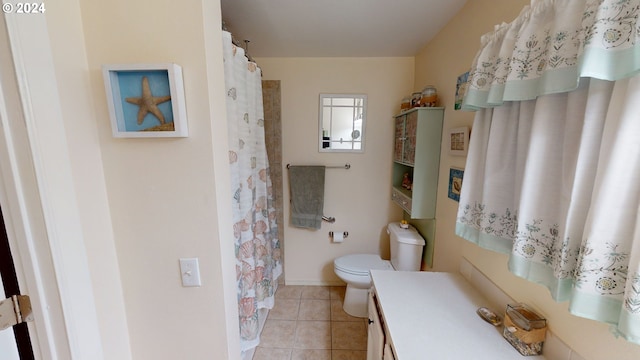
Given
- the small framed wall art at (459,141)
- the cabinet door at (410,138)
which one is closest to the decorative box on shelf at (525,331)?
the small framed wall art at (459,141)

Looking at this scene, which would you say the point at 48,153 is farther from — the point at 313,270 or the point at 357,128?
the point at 313,270

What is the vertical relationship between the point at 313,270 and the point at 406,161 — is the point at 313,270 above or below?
below

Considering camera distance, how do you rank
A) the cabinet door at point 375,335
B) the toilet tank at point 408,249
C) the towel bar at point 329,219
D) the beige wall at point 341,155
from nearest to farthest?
the cabinet door at point 375,335, the toilet tank at point 408,249, the beige wall at point 341,155, the towel bar at point 329,219

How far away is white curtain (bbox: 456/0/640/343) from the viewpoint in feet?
1.79

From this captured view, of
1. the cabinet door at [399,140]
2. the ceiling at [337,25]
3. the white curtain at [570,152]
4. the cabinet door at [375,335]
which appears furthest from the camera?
the cabinet door at [399,140]

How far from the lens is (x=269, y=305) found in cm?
182

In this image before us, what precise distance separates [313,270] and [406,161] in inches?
58.7

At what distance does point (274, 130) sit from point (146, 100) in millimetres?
1510

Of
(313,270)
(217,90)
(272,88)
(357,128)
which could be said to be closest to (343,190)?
(357,128)

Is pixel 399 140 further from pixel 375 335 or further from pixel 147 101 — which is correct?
pixel 147 101

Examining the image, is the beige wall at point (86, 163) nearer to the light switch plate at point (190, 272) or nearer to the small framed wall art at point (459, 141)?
the light switch plate at point (190, 272)

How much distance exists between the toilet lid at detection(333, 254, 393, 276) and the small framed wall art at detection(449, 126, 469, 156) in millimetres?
1138

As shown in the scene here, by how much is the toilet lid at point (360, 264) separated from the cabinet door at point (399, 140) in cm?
94

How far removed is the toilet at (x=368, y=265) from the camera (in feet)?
6.42
